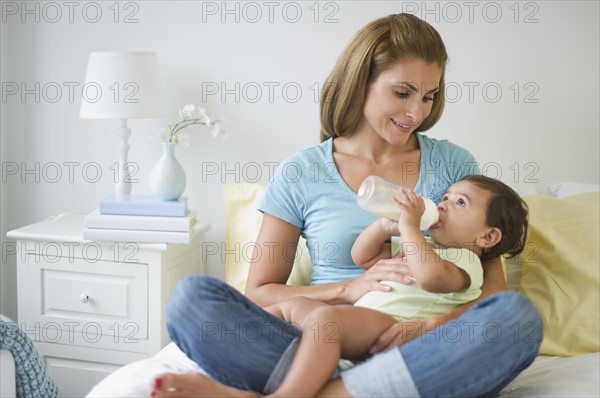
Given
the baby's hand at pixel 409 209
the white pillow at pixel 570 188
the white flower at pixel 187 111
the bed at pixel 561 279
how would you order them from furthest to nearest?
the white flower at pixel 187 111, the white pillow at pixel 570 188, the bed at pixel 561 279, the baby's hand at pixel 409 209

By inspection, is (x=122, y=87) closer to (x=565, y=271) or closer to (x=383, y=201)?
(x=383, y=201)

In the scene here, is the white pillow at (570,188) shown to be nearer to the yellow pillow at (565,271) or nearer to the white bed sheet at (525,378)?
the yellow pillow at (565,271)

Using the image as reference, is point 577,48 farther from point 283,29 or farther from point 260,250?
point 260,250

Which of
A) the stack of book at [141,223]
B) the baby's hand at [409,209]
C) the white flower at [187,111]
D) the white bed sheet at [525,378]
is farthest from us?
the white flower at [187,111]

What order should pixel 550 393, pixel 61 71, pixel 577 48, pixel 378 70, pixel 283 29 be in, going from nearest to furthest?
pixel 550 393 < pixel 378 70 < pixel 577 48 < pixel 283 29 < pixel 61 71

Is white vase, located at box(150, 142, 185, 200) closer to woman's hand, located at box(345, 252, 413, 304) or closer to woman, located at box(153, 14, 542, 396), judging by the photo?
woman, located at box(153, 14, 542, 396)

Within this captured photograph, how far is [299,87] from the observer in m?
2.44

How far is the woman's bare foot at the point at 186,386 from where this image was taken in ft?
3.95

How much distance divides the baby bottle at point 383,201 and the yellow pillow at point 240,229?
0.51 m

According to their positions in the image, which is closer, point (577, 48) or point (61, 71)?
point (577, 48)

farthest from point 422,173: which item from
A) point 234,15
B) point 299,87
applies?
point 234,15

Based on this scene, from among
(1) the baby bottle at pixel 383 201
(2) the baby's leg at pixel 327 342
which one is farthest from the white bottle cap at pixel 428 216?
(2) the baby's leg at pixel 327 342

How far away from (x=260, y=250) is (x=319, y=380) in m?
0.56

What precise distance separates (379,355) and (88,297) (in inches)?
49.0
